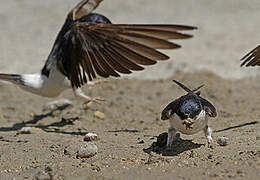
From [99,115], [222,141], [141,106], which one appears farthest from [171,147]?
[141,106]

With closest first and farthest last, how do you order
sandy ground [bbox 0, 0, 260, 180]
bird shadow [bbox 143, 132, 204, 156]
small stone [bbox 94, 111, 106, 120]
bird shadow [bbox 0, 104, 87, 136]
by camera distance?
sandy ground [bbox 0, 0, 260, 180] → bird shadow [bbox 143, 132, 204, 156] → bird shadow [bbox 0, 104, 87, 136] → small stone [bbox 94, 111, 106, 120]

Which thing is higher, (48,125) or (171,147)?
(171,147)

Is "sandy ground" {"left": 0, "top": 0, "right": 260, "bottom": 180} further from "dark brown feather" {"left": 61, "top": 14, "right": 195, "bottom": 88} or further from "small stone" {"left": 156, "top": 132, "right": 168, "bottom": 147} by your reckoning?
"dark brown feather" {"left": 61, "top": 14, "right": 195, "bottom": 88}

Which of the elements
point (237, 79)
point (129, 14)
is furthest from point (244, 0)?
point (237, 79)

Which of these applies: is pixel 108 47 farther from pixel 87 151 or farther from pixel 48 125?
pixel 48 125

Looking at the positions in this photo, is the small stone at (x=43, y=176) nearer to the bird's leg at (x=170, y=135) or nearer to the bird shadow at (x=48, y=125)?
the bird's leg at (x=170, y=135)

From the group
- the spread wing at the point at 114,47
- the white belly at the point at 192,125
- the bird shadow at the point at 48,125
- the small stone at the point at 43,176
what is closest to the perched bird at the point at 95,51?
the spread wing at the point at 114,47

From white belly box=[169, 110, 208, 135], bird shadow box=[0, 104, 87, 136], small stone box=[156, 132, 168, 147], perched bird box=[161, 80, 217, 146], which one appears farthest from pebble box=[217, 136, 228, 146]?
bird shadow box=[0, 104, 87, 136]
